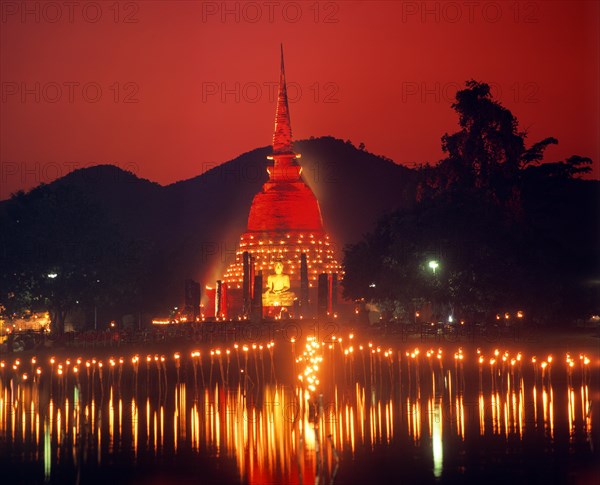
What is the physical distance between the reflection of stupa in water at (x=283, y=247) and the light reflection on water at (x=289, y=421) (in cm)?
4832

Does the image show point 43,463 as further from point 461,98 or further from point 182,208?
point 182,208

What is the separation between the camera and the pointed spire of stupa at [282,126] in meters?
109

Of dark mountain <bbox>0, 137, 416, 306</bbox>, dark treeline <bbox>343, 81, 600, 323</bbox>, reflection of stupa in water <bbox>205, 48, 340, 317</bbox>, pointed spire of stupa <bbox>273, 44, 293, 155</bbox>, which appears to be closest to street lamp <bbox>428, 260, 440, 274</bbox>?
dark treeline <bbox>343, 81, 600, 323</bbox>

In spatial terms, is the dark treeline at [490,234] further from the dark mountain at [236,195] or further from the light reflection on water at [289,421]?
the dark mountain at [236,195]

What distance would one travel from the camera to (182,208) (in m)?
160

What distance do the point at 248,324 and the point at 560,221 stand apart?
765 inches

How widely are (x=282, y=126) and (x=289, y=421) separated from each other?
8054 centimetres

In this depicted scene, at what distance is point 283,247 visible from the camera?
104 m

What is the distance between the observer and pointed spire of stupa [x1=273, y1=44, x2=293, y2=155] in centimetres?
10881

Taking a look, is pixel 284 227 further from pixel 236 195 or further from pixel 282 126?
pixel 236 195

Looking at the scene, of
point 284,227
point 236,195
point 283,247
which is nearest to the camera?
point 283,247

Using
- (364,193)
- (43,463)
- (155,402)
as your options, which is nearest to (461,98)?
(155,402)

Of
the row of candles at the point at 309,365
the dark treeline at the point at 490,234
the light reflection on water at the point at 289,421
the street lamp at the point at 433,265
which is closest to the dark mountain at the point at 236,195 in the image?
the dark treeline at the point at 490,234

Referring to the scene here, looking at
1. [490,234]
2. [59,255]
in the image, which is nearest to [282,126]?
[59,255]
